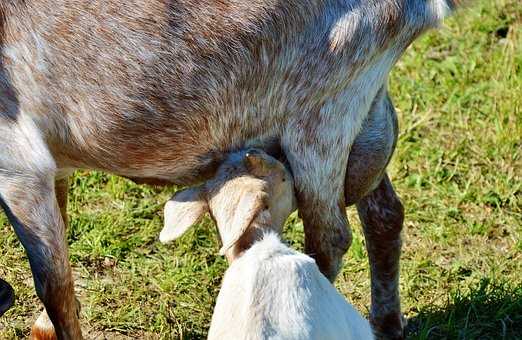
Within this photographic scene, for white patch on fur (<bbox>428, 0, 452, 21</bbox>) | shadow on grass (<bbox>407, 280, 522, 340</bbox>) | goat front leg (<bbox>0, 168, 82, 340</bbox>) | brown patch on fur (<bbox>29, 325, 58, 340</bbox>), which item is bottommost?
shadow on grass (<bbox>407, 280, 522, 340</bbox>)

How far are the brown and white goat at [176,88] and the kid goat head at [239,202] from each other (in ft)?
0.53

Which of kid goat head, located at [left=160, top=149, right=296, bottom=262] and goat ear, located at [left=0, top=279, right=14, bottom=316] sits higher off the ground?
kid goat head, located at [left=160, top=149, right=296, bottom=262]

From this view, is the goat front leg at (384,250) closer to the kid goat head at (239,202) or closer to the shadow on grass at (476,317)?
the shadow on grass at (476,317)

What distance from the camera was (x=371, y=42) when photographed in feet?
15.1

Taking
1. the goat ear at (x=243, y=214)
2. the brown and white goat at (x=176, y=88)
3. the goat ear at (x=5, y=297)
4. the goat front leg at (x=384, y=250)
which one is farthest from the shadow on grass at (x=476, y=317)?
the goat ear at (x=5, y=297)

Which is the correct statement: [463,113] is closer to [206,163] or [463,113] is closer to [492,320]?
[492,320]

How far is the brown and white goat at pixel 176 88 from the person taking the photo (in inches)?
177

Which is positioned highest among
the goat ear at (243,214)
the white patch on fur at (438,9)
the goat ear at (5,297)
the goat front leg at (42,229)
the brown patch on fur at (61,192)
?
the white patch on fur at (438,9)

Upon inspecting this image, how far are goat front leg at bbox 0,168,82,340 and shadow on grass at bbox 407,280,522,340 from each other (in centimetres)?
167

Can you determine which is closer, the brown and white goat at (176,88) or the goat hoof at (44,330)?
the brown and white goat at (176,88)

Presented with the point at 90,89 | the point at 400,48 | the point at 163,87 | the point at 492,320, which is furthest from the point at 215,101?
the point at 492,320

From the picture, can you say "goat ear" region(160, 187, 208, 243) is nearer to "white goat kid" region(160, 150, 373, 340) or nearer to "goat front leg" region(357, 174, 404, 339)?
"white goat kid" region(160, 150, 373, 340)

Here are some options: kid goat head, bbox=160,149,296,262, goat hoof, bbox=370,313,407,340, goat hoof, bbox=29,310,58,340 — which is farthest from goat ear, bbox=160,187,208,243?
goat hoof, bbox=370,313,407,340

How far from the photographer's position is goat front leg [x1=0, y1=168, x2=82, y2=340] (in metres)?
4.50
